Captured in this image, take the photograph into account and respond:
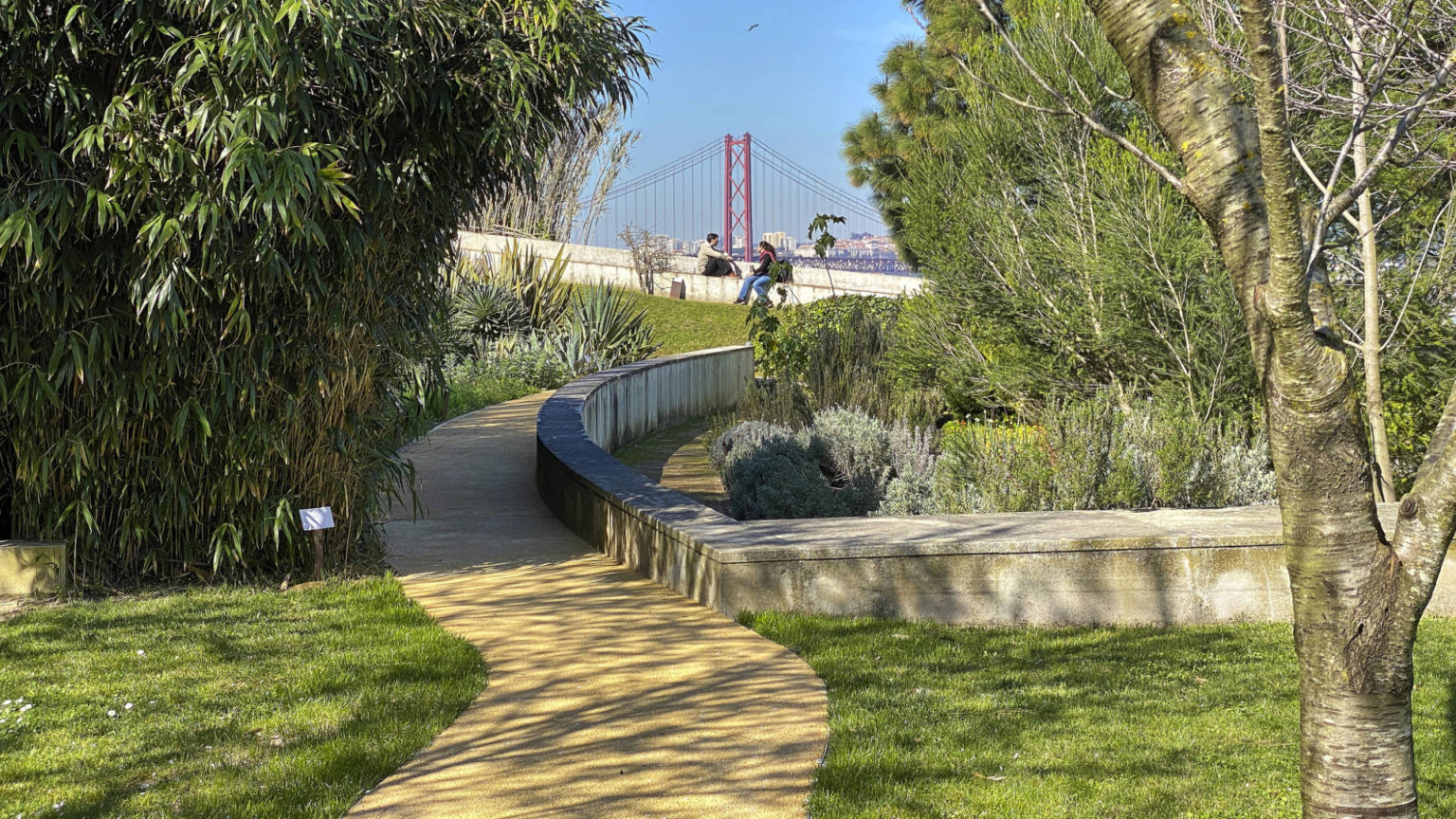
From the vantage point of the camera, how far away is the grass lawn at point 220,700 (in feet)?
12.2

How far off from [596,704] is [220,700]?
132cm

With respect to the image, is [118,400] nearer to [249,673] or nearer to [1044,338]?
[249,673]

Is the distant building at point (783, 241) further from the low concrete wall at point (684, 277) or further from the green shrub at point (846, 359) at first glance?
the green shrub at point (846, 359)

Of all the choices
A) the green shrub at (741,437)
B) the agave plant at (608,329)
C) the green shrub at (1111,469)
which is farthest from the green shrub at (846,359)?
the agave plant at (608,329)

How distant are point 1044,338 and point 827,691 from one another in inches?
236

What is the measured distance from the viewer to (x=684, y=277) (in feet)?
93.8

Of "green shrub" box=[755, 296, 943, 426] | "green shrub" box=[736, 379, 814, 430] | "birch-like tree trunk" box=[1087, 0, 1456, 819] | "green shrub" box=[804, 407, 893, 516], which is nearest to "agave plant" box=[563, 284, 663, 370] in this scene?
"green shrub" box=[755, 296, 943, 426]

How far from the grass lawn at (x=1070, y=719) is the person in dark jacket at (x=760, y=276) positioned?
13.7m

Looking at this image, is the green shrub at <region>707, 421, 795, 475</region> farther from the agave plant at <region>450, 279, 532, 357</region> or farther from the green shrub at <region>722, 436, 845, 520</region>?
the agave plant at <region>450, 279, 532, 357</region>

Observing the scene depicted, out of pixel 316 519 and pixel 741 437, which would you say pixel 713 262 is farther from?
pixel 316 519

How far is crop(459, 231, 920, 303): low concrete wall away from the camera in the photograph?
92.0ft

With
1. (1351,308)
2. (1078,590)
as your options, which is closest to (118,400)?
(1078,590)

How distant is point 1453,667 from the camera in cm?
509

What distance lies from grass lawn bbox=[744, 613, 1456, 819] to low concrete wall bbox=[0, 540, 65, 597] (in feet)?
10.4
